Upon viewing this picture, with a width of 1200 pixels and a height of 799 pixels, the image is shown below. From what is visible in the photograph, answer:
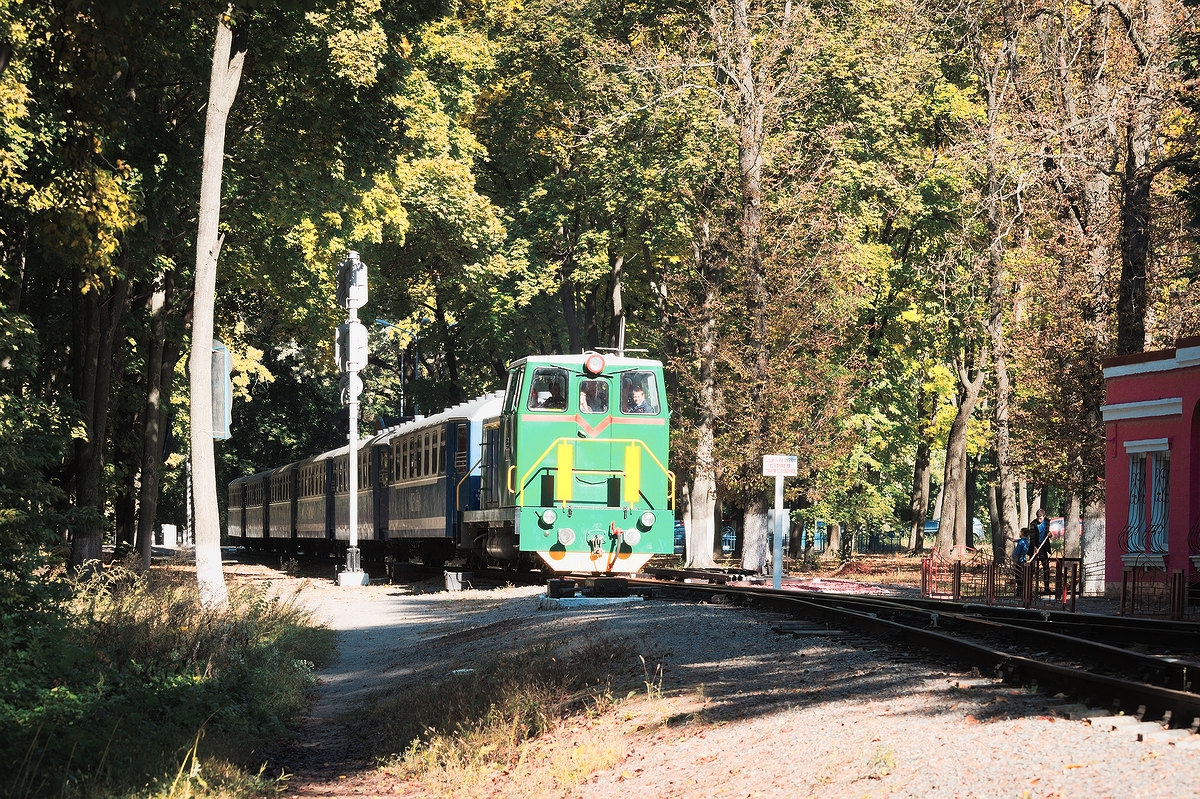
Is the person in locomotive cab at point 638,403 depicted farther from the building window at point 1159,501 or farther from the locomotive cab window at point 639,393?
the building window at point 1159,501

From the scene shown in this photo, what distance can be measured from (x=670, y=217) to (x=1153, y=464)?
15883 millimetres

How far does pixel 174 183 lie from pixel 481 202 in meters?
18.1

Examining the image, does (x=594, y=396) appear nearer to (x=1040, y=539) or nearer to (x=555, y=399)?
(x=555, y=399)

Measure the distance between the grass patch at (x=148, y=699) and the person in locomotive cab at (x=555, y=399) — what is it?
7729 mm

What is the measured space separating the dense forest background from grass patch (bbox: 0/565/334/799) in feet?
3.76

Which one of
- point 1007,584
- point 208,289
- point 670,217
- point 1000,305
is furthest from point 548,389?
point 1000,305

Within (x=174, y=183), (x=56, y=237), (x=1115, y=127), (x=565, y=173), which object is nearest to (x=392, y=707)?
(x=56, y=237)

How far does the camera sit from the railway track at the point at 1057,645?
902 centimetres

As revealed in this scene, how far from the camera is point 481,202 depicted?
135ft

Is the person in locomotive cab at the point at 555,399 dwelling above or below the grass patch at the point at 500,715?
above

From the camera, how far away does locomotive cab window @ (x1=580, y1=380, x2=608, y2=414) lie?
24469 millimetres

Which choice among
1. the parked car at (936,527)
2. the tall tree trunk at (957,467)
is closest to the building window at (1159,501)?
the tall tree trunk at (957,467)

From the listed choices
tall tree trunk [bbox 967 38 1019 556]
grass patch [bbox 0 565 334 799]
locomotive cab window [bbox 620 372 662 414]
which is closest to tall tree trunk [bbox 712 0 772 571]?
tall tree trunk [bbox 967 38 1019 556]

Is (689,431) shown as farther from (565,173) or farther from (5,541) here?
(5,541)
